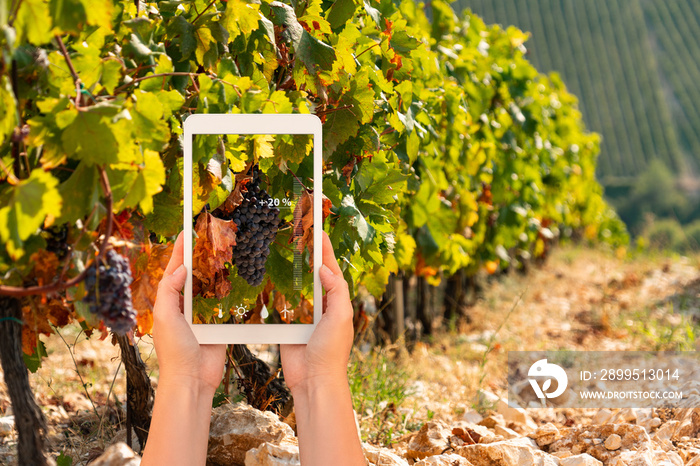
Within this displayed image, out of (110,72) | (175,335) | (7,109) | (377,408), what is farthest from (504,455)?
(7,109)

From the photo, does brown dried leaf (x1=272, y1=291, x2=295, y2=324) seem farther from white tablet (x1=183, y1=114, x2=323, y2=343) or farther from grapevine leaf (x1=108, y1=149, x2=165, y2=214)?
grapevine leaf (x1=108, y1=149, x2=165, y2=214)

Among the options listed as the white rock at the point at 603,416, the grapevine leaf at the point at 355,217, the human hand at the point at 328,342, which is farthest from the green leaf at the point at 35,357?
the white rock at the point at 603,416

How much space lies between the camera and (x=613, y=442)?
255cm

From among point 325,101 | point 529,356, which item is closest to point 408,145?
point 325,101

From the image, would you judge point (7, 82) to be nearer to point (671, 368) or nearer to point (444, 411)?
point (444, 411)

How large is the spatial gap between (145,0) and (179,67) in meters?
0.23

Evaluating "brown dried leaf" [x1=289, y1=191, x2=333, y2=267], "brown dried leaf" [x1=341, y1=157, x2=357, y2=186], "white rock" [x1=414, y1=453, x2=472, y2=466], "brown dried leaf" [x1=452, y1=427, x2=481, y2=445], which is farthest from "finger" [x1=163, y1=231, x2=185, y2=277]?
"brown dried leaf" [x1=452, y1=427, x2=481, y2=445]

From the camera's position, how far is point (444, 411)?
352 centimetres

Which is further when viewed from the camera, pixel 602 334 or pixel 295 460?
pixel 602 334

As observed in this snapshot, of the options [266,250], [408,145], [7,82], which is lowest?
[266,250]

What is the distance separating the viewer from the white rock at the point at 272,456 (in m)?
2.03

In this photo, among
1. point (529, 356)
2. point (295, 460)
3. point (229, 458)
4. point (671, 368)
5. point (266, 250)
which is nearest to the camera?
point (266, 250)

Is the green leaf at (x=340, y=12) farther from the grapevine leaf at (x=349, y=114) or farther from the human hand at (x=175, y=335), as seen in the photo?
the human hand at (x=175, y=335)

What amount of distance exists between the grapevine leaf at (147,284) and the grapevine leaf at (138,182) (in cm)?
26
